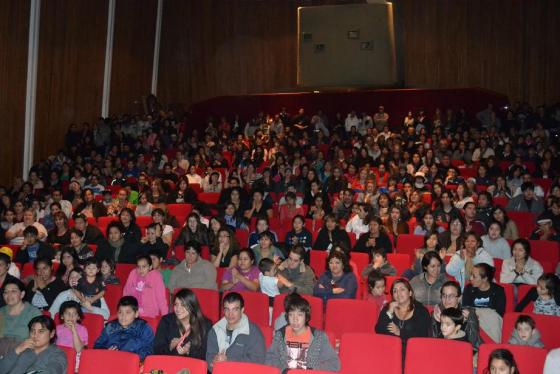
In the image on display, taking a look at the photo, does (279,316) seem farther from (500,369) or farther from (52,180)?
(52,180)

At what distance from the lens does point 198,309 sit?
5.13 metres

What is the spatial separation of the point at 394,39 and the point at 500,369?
11136mm

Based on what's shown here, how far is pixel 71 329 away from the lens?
536 cm

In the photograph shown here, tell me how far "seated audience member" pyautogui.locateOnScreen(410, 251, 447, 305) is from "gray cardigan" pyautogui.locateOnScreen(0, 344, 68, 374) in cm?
286

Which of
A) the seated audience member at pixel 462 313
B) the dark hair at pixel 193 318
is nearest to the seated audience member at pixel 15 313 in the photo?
the dark hair at pixel 193 318

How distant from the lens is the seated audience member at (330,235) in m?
8.07

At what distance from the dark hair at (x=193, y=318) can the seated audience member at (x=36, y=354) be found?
2.64 feet

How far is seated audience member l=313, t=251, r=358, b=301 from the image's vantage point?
6309mm

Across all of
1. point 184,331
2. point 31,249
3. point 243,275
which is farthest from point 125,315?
point 31,249

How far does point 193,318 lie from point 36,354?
101cm

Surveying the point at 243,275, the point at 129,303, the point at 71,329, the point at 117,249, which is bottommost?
the point at 71,329

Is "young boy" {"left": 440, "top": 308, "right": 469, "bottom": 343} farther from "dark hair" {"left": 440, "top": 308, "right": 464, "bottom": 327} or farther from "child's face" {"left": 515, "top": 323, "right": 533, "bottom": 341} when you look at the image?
"child's face" {"left": 515, "top": 323, "right": 533, "bottom": 341}

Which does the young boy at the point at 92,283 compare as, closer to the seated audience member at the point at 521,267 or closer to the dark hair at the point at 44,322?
the dark hair at the point at 44,322

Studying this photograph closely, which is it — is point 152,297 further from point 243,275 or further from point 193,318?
point 193,318
